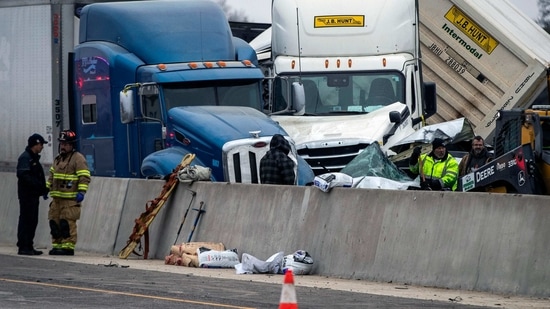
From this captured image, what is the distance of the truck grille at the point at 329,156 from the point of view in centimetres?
2259

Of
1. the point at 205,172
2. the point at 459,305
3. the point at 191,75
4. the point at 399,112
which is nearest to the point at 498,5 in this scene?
the point at 399,112

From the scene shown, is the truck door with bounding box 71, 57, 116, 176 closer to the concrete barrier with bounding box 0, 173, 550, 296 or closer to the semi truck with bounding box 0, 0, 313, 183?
the semi truck with bounding box 0, 0, 313, 183

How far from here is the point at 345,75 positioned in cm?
2352

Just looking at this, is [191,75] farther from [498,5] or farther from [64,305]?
[64,305]

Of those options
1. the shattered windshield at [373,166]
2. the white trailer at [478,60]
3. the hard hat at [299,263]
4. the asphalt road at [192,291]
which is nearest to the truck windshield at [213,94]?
the shattered windshield at [373,166]

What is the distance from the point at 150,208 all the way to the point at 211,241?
1.27 m

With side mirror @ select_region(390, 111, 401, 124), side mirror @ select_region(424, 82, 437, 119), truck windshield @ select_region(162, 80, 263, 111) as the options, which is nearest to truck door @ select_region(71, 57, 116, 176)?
truck windshield @ select_region(162, 80, 263, 111)

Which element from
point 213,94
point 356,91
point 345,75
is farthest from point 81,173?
point 356,91

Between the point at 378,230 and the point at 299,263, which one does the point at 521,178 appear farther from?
the point at 299,263

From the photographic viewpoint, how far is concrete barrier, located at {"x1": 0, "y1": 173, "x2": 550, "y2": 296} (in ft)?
43.2

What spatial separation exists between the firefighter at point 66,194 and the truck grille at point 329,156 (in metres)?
4.94

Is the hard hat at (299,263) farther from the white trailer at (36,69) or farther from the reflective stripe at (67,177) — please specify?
the white trailer at (36,69)

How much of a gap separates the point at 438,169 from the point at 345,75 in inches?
161

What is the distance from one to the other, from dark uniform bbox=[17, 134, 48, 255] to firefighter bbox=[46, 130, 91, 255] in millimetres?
409
